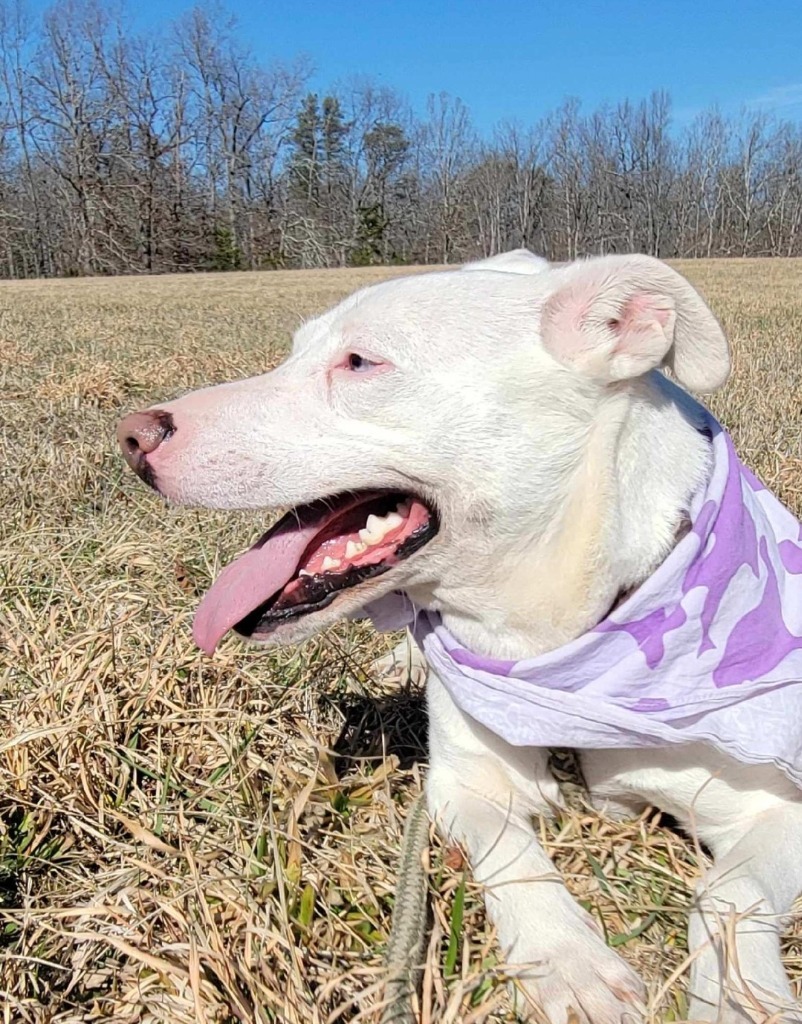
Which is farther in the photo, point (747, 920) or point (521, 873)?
point (521, 873)

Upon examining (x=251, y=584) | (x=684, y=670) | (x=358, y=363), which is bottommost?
(x=684, y=670)

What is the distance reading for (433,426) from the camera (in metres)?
1.86

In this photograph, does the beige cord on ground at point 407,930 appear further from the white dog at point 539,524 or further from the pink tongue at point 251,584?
the pink tongue at point 251,584

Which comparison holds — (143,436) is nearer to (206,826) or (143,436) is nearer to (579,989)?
(206,826)

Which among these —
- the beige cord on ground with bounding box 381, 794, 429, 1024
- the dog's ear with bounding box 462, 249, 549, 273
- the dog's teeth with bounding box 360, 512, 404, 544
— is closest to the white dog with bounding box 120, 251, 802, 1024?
the dog's teeth with bounding box 360, 512, 404, 544

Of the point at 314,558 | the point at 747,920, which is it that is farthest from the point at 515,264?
the point at 747,920

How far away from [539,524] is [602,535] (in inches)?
5.2

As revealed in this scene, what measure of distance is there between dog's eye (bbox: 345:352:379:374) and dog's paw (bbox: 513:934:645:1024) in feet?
3.87

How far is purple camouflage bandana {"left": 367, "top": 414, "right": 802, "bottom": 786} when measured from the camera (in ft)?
6.20

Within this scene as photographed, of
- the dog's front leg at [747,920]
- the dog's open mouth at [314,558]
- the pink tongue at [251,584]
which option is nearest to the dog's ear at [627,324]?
the dog's open mouth at [314,558]

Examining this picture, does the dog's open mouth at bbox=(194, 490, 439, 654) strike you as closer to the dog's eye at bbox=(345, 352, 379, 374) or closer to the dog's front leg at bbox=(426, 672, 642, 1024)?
the dog's eye at bbox=(345, 352, 379, 374)

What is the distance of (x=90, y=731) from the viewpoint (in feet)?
7.36

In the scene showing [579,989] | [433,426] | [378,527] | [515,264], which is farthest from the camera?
[515,264]

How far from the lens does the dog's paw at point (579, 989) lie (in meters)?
1.57
